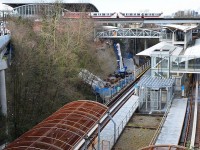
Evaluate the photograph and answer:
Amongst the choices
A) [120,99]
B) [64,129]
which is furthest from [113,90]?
[64,129]

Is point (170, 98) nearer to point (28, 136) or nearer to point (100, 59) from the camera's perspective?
point (100, 59)

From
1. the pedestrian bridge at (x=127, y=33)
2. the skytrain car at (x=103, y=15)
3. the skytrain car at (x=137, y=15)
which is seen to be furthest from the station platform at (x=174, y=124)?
the skytrain car at (x=137, y=15)

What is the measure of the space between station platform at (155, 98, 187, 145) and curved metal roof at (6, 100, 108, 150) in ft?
13.8

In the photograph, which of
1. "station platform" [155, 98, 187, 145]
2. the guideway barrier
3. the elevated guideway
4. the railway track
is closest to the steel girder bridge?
the elevated guideway

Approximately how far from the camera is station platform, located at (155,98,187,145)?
18516mm

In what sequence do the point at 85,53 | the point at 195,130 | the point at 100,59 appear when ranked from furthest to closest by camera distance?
the point at 100,59
the point at 85,53
the point at 195,130

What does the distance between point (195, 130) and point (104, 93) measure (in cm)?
1044

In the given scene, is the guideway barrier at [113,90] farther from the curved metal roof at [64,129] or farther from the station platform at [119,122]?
the curved metal roof at [64,129]

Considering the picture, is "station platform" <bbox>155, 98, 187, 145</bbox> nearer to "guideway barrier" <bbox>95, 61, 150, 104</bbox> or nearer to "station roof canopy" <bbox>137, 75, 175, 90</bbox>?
"station roof canopy" <bbox>137, 75, 175, 90</bbox>

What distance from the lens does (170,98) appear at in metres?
26.7

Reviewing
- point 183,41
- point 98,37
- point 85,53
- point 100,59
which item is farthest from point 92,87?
point 98,37

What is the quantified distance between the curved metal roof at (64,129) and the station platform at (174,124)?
4218 mm

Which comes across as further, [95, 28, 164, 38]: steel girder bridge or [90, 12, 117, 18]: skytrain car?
[90, 12, 117, 18]: skytrain car

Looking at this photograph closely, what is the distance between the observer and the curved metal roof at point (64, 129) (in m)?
12.5
